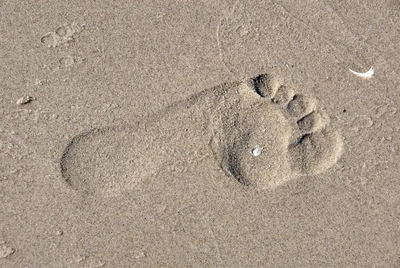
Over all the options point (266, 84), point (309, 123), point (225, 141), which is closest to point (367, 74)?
point (309, 123)

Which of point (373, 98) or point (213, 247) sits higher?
point (373, 98)

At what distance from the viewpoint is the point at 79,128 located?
2.03 meters

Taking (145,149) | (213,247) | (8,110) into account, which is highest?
(8,110)

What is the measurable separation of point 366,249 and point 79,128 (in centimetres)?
164

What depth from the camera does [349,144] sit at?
203 cm

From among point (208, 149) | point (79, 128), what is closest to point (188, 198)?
point (208, 149)

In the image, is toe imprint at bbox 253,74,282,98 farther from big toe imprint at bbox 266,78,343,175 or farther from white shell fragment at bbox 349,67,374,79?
white shell fragment at bbox 349,67,374,79

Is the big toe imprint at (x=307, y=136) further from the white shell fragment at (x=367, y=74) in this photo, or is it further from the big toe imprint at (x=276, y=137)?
the white shell fragment at (x=367, y=74)

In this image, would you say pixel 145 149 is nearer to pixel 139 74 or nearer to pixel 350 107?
pixel 139 74

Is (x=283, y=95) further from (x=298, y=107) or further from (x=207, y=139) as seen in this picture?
(x=207, y=139)

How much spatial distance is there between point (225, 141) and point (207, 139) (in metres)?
0.10

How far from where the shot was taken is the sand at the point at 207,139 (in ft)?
6.61

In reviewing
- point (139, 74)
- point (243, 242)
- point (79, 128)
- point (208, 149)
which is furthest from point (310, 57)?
point (79, 128)

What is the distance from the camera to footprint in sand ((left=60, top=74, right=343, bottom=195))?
2.01m
